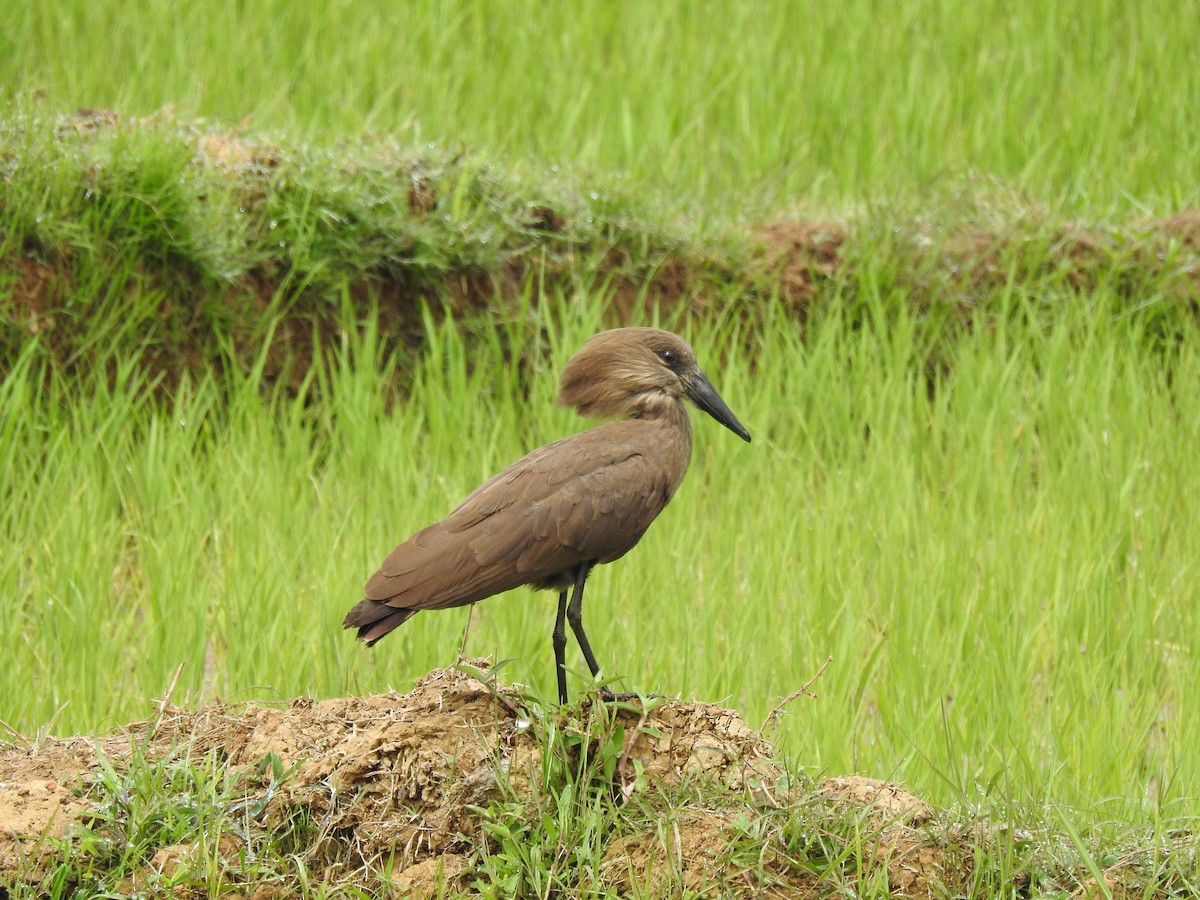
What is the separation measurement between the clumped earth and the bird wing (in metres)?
0.23

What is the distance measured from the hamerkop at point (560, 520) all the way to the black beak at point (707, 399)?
10cm

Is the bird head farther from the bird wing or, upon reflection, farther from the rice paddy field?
the rice paddy field

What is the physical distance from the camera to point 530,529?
3564mm

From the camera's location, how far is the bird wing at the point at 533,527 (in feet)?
11.4

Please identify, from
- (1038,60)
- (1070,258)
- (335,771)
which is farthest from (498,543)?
(1038,60)

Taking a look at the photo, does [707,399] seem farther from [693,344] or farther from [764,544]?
[693,344]

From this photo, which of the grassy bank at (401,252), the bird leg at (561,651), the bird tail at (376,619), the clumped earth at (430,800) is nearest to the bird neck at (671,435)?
the bird leg at (561,651)

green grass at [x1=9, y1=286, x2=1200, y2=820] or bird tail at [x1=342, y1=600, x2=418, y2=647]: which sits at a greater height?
bird tail at [x1=342, y1=600, x2=418, y2=647]

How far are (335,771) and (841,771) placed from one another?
1487 mm

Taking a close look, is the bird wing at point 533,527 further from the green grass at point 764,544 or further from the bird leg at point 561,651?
the green grass at point 764,544

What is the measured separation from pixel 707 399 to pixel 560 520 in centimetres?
70

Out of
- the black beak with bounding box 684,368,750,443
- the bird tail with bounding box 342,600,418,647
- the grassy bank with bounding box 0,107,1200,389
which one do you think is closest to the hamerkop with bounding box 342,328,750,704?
the bird tail with bounding box 342,600,418,647

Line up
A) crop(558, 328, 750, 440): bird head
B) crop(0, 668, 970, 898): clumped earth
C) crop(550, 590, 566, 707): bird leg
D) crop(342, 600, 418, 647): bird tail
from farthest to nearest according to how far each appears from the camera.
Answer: crop(558, 328, 750, 440): bird head
crop(550, 590, 566, 707): bird leg
crop(342, 600, 418, 647): bird tail
crop(0, 668, 970, 898): clumped earth

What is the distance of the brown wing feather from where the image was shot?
345 cm
